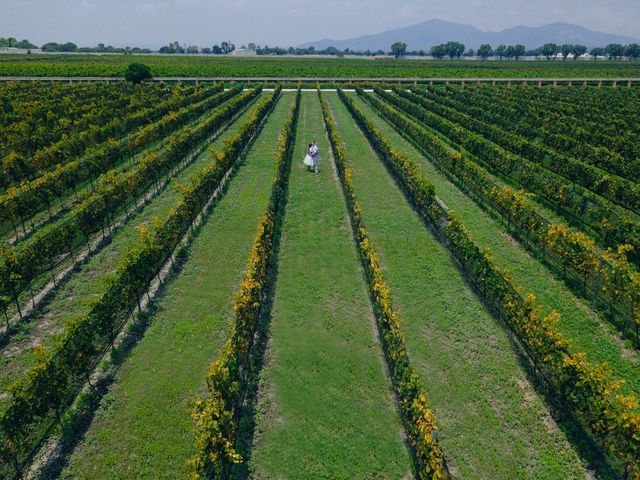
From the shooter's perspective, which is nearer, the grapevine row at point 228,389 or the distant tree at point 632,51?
the grapevine row at point 228,389

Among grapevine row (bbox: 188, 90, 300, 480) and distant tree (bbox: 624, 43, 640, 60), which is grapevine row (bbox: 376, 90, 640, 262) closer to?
grapevine row (bbox: 188, 90, 300, 480)

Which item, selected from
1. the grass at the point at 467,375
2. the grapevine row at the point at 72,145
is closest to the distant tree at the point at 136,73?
→ the grapevine row at the point at 72,145

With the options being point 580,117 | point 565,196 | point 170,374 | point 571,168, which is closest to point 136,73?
point 580,117

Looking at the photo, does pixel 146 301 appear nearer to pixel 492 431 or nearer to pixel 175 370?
pixel 175 370

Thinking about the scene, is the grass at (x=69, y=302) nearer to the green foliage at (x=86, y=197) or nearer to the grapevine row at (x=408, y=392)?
the green foliage at (x=86, y=197)

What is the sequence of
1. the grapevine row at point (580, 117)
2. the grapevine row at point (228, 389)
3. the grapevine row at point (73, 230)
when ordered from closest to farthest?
the grapevine row at point (228, 389)
the grapevine row at point (73, 230)
the grapevine row at point (580, 117)

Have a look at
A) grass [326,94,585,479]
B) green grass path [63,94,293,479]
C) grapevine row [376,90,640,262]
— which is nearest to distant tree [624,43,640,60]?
grapevine row [376,90,640,262]
